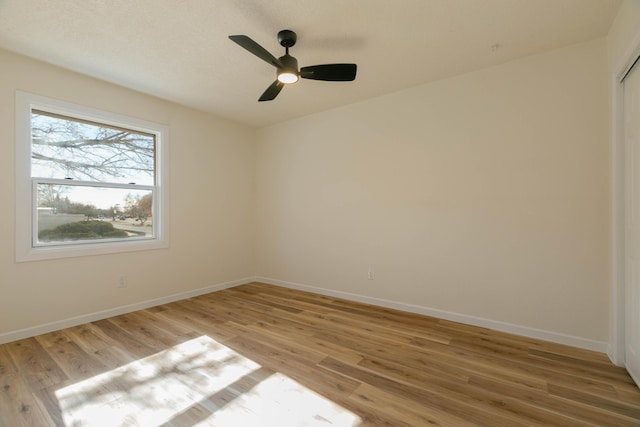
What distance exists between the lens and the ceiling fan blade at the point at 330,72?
2.30 m

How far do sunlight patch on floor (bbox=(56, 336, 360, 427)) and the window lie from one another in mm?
1684

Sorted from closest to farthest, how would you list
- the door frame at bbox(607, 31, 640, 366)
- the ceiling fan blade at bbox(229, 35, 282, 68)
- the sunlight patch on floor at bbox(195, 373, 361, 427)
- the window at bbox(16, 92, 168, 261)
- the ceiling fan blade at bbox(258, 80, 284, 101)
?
the sunlight patch on floor at bbox(195, 373, 361, 427) → the ceiling fan blade at bbox(229, 35, 282, 68) → the door frame at bbox(607, 31, 640, 366) → the ceiling fan blade at bbox(258, 80, 284, 101) → the window at bbox(16, 92, 168, 261)

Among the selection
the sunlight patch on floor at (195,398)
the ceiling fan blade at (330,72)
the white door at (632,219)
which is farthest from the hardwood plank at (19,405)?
the white door at (632,219)

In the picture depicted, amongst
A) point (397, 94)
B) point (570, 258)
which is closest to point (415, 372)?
point (570, 258)

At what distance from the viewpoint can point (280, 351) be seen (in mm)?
2438

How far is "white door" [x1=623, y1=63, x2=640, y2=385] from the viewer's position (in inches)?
75.8

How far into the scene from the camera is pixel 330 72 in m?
2.36

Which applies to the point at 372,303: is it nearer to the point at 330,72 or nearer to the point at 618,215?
the point at 618,215

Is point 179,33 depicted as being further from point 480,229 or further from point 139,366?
point 480,229

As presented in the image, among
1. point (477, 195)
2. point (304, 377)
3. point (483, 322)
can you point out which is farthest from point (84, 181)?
point (483, 322)

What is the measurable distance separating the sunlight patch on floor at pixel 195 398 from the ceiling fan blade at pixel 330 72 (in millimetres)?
2315

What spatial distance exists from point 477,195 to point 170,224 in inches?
144

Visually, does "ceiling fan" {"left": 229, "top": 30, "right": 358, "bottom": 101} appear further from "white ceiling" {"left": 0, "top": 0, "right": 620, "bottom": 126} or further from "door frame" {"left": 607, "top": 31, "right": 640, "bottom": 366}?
"door frame" {"left": 607, "top": 31, "right": 640, "bottom": 366}

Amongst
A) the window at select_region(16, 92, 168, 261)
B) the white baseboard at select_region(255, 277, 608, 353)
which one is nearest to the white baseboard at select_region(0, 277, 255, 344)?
the window at select_region(16, 92, 168, 261)
